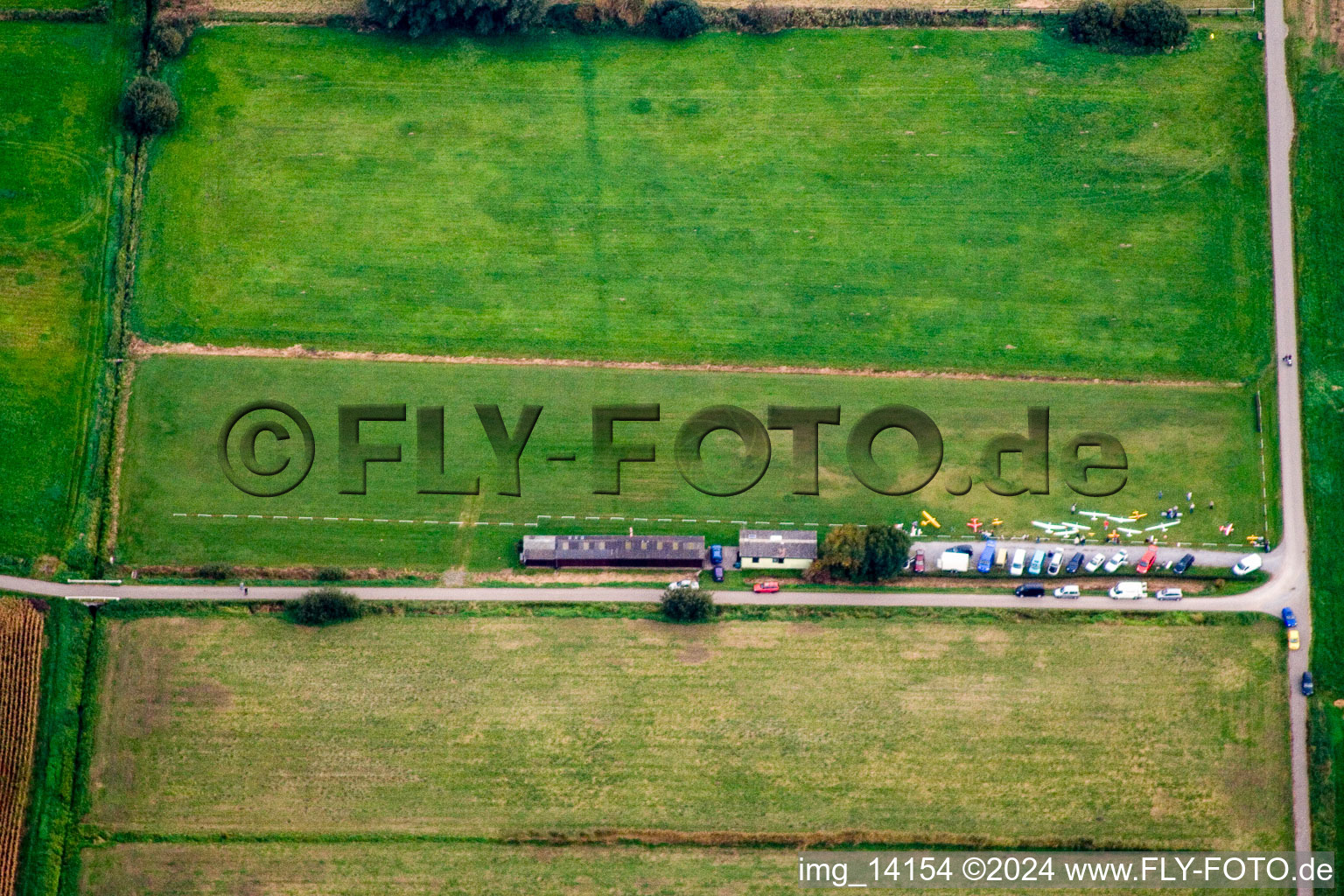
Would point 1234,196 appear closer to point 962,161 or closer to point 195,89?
point 962,161

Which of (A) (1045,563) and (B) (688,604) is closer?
(B) (688,604)

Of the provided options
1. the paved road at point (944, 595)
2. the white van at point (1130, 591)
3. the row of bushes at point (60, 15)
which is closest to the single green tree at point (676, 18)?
the row of bushes at point (60, 15)

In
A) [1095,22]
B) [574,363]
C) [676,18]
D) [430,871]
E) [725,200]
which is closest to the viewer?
[430,871]

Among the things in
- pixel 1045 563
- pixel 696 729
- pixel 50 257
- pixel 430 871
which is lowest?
pixel 430 871

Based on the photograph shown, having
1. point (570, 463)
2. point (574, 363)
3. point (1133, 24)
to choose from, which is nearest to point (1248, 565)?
point (1133, 24)

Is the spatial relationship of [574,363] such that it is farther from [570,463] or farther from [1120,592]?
[1120,592]

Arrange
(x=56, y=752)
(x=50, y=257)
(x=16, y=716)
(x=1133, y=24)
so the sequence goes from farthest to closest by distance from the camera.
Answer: (x=1133, y=24) < (x=50, y=257) < (x=16, y=716) < (x=56, y=752)

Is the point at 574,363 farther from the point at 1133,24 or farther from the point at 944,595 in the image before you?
the point at 1133,24

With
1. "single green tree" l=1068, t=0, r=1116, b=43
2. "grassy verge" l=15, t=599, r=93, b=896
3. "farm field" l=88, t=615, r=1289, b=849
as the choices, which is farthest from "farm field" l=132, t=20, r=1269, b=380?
"grassy verge" l=15, t=599, r=93, b=896

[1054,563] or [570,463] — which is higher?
[570,463]
